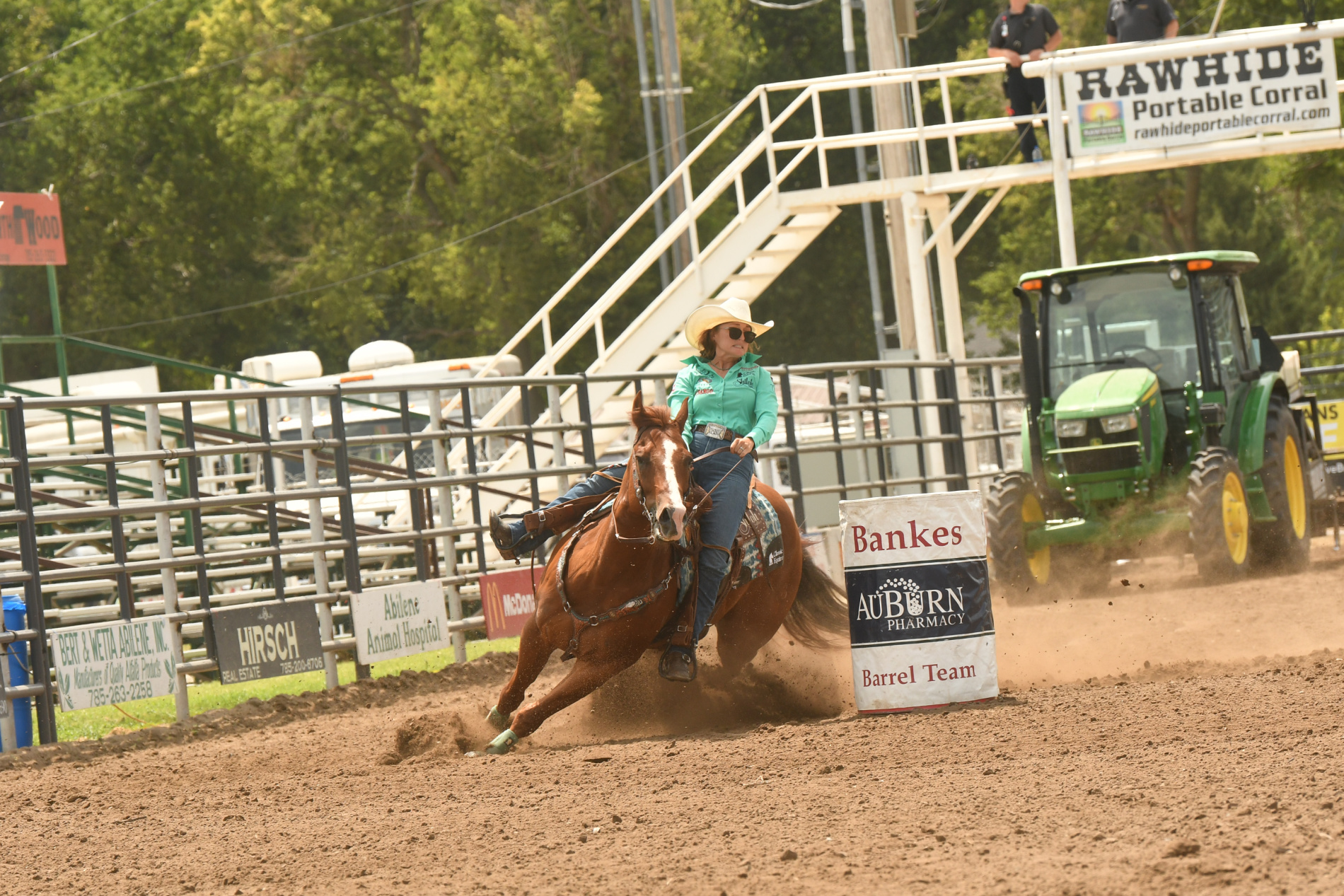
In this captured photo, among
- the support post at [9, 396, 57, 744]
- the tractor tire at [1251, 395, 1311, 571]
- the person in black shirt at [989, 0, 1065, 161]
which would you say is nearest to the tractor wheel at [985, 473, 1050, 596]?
the tractor tire at [1251, 395, 1311, 571]

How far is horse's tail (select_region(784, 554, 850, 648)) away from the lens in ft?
31.3

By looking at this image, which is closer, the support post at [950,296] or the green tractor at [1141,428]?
the green tractor at [1141,428]

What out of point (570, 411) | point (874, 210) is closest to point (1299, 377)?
point (570, 411)

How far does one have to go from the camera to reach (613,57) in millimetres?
42000

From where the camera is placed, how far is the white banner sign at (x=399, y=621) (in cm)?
1125

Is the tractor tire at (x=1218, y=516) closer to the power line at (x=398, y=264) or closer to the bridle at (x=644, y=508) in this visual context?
the bridle at (x=644, y=508)

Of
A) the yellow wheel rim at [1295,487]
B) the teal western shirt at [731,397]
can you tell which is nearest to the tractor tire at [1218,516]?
the yellow wheel rim at [1295,487]

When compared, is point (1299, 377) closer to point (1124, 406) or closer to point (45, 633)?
point (1124, 406)

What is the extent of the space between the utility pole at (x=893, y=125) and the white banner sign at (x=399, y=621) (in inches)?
355

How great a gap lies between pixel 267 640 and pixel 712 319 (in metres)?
3.86

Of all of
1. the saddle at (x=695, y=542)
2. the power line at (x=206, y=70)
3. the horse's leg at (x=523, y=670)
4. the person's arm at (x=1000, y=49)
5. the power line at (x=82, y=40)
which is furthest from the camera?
the power line at (x=82, y=40)

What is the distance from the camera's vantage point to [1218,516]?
13.1 meters

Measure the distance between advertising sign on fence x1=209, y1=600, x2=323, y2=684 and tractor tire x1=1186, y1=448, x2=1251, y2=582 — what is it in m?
6.80

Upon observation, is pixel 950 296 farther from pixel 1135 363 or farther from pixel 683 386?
pixel 683 386
